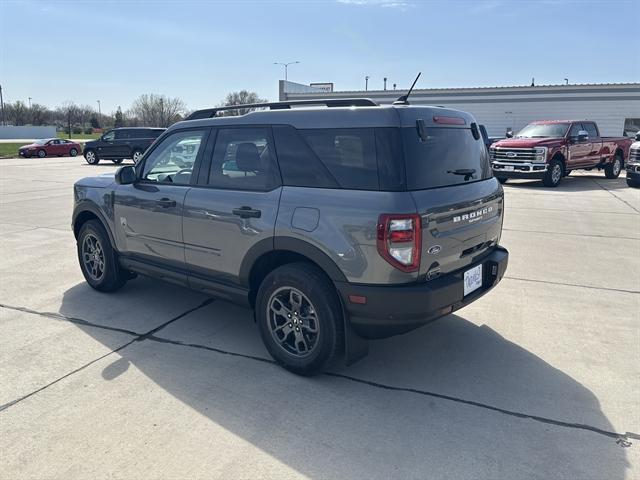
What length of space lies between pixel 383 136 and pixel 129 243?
2.90 m

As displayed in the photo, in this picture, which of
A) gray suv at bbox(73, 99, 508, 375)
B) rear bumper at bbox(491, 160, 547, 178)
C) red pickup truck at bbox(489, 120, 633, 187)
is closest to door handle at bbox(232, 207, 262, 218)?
gray suv at bbox(73, 99, 508, 375)

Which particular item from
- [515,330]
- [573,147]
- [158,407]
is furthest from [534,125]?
[158,407]

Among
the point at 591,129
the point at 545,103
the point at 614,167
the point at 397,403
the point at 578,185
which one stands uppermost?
the point at 545,103

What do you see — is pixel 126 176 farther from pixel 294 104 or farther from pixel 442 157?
pixel 442 157

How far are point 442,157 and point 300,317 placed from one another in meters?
1.50

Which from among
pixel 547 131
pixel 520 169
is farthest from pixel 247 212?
pixel 547 131

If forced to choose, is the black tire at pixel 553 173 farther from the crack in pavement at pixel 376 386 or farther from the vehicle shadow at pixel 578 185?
the crack in pavement at pixel 376 386

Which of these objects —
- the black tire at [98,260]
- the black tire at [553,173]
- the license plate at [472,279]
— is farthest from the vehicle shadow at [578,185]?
the black tire at [98,260]

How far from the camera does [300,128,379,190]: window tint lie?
3.12m

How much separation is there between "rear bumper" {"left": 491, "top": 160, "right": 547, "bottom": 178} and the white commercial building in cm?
1380

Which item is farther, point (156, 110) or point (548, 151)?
point (156, 110)

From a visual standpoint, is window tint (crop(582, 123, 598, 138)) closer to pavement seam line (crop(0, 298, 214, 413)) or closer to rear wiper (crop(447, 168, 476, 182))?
rear wiper (crop(447, 168, 476, 182))

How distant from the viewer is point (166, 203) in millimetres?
4293

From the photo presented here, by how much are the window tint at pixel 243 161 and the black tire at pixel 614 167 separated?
706 inches
